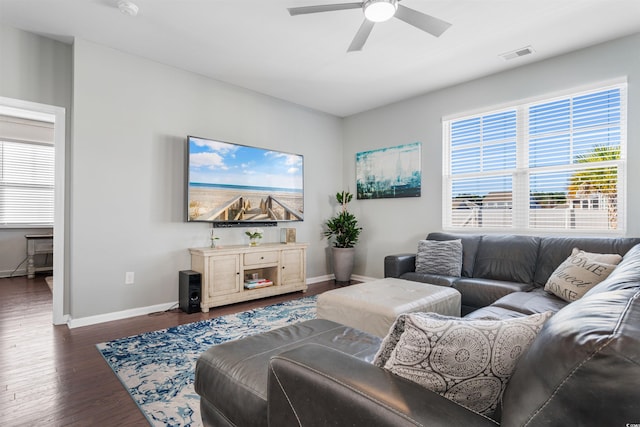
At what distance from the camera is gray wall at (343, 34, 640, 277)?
310 centimetres

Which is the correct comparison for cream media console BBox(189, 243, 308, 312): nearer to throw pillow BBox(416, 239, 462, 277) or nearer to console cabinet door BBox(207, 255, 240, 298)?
console cabinet door BBox(207, 255, 240, 298)

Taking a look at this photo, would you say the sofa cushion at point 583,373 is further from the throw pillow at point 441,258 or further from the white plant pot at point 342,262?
the white plant pot at point 342,262

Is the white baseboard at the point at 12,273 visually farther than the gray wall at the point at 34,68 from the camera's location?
Yes

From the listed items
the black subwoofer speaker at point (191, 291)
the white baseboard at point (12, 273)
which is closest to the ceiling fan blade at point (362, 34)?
the black subwoofer speaker at point (191, 291)

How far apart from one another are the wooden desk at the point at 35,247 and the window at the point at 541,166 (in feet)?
21.2

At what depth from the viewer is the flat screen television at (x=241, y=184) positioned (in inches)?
150

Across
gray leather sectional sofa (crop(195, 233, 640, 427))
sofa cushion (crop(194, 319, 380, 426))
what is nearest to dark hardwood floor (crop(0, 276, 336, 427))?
sofa cushion (crop(194, 319, 380, 426))

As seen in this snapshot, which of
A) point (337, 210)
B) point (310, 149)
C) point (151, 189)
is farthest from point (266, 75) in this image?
point (337, 210)

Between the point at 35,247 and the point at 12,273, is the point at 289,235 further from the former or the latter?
the point at 12,273

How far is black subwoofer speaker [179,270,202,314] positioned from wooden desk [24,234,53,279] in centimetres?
368

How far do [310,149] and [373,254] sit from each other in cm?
196

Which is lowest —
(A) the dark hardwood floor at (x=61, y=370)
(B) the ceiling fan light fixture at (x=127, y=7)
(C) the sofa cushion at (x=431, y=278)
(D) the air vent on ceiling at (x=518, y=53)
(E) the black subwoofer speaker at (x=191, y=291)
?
(A) the dark hardwood floor at (x=61, y=370)

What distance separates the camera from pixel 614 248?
282cm

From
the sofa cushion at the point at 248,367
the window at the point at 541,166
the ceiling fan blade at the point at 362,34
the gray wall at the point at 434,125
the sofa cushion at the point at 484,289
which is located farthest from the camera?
the window at the point at 541,166
